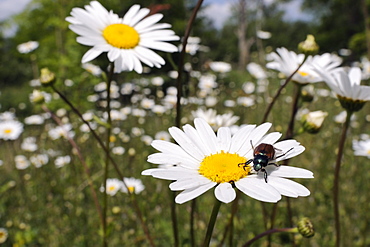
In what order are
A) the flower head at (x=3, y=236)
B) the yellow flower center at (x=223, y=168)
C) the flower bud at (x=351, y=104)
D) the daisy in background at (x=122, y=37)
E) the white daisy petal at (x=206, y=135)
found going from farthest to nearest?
the flower head at (x=3, y=236)
the flower bud at (x=351, y=104)
the daisy in background at (x=122, y=37)
the white daisy petal at (x=206, y=135)
the yellow flower center at (x=223, y=168)

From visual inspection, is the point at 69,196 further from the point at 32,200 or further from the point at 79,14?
the point at 79,14

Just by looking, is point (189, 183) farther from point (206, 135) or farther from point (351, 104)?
point (351, 104)

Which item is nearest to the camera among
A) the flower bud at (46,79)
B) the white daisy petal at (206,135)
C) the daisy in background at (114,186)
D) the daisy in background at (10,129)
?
the white daisy petal at (206,135)

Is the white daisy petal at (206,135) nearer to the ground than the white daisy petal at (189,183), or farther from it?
farther from it

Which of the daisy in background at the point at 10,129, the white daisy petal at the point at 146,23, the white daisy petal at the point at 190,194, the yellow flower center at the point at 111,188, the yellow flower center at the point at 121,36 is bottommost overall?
the yellow flower center at the point at 111,188

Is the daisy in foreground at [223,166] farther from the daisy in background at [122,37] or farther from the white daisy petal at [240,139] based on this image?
the daisy in background at [122,37]

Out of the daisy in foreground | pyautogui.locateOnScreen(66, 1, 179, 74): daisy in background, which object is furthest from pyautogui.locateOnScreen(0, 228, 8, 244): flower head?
the daisy in foreground

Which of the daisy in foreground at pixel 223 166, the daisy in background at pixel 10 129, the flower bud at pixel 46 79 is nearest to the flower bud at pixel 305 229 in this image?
the daisy in foreground at pixel 223 166
